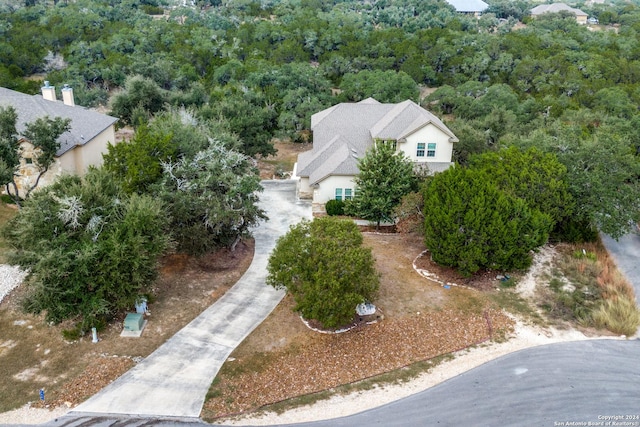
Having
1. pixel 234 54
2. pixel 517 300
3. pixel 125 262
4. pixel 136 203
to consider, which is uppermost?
pixel 234 54

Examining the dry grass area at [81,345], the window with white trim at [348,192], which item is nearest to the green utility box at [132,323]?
the dry grass area at [81,345]

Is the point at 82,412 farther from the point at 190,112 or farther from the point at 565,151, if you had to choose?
the point at 565,151

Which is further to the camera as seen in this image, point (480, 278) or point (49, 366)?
point (480, 278)

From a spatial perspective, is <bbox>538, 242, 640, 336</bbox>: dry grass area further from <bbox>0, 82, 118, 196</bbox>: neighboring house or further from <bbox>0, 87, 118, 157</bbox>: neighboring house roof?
<bbox>0, 87, 118, 157</bbox>: neighboring house roof

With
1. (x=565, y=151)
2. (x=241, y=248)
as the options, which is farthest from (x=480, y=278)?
(x=241, y=248)

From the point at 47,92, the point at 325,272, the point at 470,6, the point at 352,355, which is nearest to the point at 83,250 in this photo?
the point at 325,272

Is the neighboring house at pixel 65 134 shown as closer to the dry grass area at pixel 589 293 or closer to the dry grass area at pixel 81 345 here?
the dry grass area at pixel 81 345

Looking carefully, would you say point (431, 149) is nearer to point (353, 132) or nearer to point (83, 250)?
point (353, 132)
